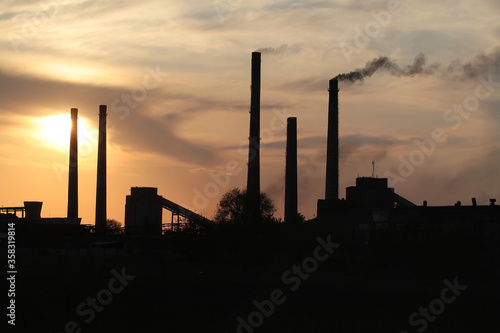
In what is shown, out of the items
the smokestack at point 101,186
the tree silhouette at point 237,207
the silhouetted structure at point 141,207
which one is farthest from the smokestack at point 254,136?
the silhouetted structure at point 141,207

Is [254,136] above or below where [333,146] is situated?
above

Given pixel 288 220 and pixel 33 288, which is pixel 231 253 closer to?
→ pixel 288 220

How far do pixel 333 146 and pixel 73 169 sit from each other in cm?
2681

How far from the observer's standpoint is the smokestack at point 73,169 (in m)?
79.7

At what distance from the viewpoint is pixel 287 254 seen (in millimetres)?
54906

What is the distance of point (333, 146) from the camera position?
6825 cm

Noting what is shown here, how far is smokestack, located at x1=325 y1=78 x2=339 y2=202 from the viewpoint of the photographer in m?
67.7

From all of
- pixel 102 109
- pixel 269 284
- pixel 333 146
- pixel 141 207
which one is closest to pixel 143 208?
pixel 141 207

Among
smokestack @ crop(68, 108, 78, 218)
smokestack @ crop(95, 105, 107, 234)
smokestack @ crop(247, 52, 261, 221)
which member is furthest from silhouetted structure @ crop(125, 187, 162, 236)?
smokestack @ crop(247, 52, 261, 221)

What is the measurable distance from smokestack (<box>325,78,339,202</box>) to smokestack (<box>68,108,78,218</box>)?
1010 inches

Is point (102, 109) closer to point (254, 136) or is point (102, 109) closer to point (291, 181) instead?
point (254, 136)

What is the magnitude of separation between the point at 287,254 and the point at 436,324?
29.5m

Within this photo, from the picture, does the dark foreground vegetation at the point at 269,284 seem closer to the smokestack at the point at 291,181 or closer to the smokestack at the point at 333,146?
the smokestack at the point at 333,146

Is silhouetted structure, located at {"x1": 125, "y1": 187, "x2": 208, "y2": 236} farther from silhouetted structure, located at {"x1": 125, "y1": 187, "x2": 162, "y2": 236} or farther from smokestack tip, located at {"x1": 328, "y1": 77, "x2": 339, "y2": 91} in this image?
smokestack tip, located at {"x1": 328, "y1": 77, "x2": 339, "y2": 91}
